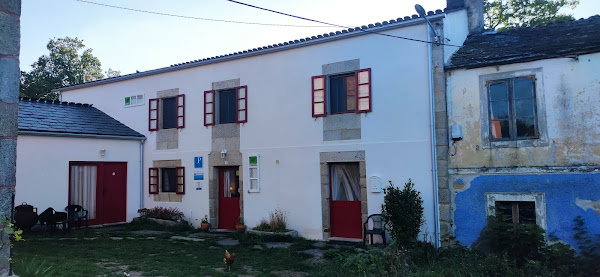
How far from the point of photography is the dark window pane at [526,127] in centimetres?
873

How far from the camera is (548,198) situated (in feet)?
27.7

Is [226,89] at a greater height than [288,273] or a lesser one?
greater

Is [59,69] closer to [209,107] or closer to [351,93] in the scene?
[209,107]

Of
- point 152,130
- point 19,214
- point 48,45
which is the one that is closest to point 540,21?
point 152,130

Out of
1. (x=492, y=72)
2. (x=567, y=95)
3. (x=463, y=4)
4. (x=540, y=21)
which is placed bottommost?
(x=567, y=95)

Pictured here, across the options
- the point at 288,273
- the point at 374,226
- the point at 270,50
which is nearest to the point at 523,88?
the point at 374,226

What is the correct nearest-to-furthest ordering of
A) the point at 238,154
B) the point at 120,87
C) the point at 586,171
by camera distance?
the point at 586,171 < the point at 238,154 < the point at 120,87

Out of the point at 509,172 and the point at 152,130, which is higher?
the point at 152,130

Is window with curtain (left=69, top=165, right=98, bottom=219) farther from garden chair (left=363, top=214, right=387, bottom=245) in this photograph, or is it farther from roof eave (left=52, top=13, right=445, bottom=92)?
garden chair (left=363, top=214, right=387, bottom=245)

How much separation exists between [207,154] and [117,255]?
4.64m

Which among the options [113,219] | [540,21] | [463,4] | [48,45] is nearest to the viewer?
[463,4]

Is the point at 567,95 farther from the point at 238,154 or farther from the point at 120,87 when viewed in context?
the point at 120,87

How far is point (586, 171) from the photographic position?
817 cm

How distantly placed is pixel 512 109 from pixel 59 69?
84.3 ft
